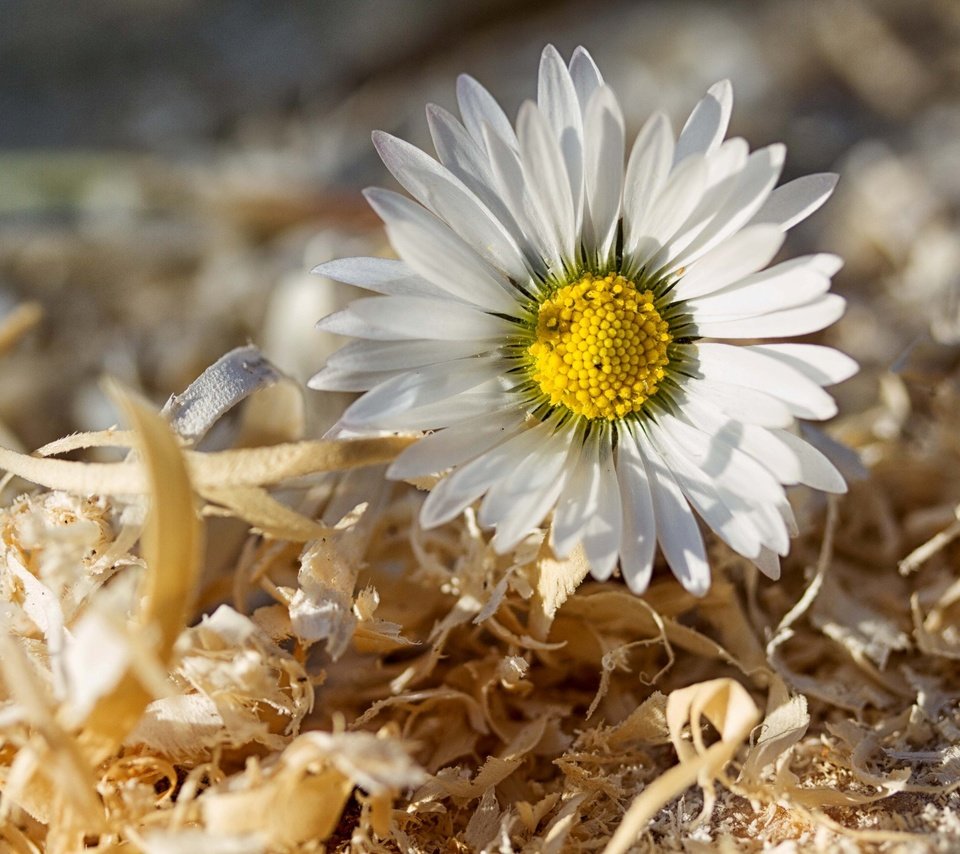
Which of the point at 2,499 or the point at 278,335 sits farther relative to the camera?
the point at 278,335

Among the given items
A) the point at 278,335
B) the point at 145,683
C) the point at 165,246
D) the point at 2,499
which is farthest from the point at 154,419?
the point at 165,246

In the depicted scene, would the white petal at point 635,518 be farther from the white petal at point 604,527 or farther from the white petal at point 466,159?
the white petal at point 466,159

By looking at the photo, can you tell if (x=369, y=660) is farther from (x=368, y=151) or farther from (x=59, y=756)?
(x=368, y=151)

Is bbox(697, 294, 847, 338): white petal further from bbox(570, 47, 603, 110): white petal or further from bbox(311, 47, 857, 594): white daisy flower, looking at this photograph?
bbox(570, 47, 603, 110): white petal

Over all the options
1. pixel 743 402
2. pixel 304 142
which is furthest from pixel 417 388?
pixel 304 142

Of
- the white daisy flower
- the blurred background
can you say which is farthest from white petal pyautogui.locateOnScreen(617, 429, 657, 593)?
the blurred background

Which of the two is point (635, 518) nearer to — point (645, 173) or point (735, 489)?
point (735, 489)

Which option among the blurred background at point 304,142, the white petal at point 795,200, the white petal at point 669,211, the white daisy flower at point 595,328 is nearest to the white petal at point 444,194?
the white daisy flower at point 595,328
